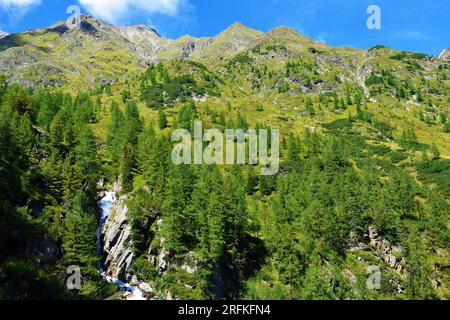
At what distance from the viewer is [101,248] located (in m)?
76.9

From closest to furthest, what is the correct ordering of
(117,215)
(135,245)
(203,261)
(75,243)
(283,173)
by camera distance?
(75,243) < (203,261) < (135,245) < (117,215) < (283,173)

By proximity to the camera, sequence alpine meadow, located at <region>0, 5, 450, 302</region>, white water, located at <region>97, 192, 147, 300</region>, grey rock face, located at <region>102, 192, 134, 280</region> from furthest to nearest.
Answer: grey rock face, located at <region>102, 192, 134, 280</region> < white water, located at <region>97, 192, 147, 300</region> < alpine meadow, located at <region>0, 5, 450, 302</region>

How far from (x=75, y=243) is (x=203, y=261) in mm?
22937

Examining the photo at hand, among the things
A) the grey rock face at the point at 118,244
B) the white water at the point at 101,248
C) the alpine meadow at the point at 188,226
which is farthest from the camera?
the grey rock face at the point at 118,244

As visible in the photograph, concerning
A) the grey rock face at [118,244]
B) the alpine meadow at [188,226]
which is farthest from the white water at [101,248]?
the grey rock face at [118,244]

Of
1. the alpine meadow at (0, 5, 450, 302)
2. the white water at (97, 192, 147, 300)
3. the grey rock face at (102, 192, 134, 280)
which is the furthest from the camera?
the grey rock face at (102, 192, 134, 280)

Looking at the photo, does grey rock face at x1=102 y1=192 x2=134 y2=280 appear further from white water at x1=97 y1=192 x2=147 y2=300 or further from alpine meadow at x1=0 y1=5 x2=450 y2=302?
white water at x1=97 y1=192 x2=147 y2=300

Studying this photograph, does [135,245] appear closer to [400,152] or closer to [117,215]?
[117,215]

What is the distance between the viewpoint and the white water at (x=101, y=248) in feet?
215

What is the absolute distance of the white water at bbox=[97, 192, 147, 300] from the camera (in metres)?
65.5

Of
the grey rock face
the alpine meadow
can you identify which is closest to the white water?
the alpine meadow

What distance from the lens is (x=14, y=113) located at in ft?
295

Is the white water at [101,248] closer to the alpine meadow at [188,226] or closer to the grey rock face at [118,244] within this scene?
the alpine meadow at [188,226]
